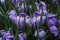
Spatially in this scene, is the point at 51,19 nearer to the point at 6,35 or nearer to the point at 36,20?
the point at 36,20

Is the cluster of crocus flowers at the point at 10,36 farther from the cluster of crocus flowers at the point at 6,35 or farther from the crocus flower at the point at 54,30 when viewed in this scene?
the crocus flower at the point at 54,30

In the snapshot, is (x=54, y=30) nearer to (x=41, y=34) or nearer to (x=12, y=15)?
(x=41, y=34)

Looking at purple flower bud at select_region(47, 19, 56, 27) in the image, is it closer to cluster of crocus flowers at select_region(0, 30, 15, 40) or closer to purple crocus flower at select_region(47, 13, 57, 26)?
purple crocus flower at select_region(47, 13, 57, 26)

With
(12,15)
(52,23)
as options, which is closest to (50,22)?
(52,23)

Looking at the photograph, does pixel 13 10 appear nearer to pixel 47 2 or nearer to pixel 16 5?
pixel 16 5

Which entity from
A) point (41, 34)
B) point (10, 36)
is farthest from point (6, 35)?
point (41, 34)

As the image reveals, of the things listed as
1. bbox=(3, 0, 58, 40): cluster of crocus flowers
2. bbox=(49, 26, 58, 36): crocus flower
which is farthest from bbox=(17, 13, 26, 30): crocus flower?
bbox=(49, 26, 58, 36): crocus flower

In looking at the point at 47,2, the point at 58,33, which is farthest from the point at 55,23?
the point at 47,2

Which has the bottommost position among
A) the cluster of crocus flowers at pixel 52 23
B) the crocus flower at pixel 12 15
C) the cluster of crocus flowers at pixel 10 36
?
the cluster of crocus flowers at pixel 10 36

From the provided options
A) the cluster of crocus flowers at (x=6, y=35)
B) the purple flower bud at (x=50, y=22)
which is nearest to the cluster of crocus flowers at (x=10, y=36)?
the cluster of crocus flowers at (x=6, y=35)

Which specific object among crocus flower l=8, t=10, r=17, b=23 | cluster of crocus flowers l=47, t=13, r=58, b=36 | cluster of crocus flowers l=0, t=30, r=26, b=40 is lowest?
cluster of crocus flowers l=0, t=30, r=26, b=40

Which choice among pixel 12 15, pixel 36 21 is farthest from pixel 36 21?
pixel 12 15

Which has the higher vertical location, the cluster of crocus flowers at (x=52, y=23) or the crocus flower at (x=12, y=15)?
the crocus flower at (x=12, y=15)
